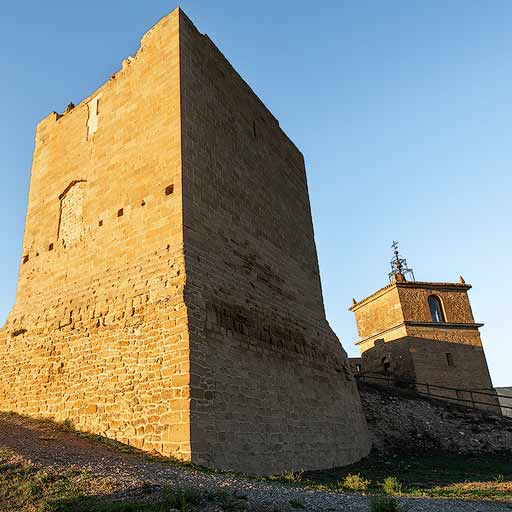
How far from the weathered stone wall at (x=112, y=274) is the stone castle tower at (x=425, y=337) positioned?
1710cm

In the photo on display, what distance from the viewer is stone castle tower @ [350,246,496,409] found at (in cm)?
Result: 2234

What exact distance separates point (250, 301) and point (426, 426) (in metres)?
9.10

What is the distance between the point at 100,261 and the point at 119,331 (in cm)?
222

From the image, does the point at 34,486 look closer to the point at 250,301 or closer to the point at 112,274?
the point at 112,274

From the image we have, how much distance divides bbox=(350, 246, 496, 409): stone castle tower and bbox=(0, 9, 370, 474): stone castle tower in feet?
Result: 33.9

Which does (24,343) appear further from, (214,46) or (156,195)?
(214,46)

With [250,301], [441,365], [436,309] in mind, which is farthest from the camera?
[436,309]

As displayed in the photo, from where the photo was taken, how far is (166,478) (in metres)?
5.41

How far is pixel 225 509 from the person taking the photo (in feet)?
14.1

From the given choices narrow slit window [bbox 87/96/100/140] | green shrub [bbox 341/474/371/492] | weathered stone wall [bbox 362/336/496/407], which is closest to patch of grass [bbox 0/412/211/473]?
green shrub [bbox 341/474/371/492]

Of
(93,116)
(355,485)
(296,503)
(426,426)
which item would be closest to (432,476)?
(355,485)

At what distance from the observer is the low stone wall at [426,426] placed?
46.1 feet

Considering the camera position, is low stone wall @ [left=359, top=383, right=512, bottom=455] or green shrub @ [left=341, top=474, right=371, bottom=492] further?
low stone wall @ [left=359, top=383, right=512, bottom=455]

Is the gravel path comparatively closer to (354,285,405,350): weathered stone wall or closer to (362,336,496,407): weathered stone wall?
(362,336,496,407): weathered stone wall
